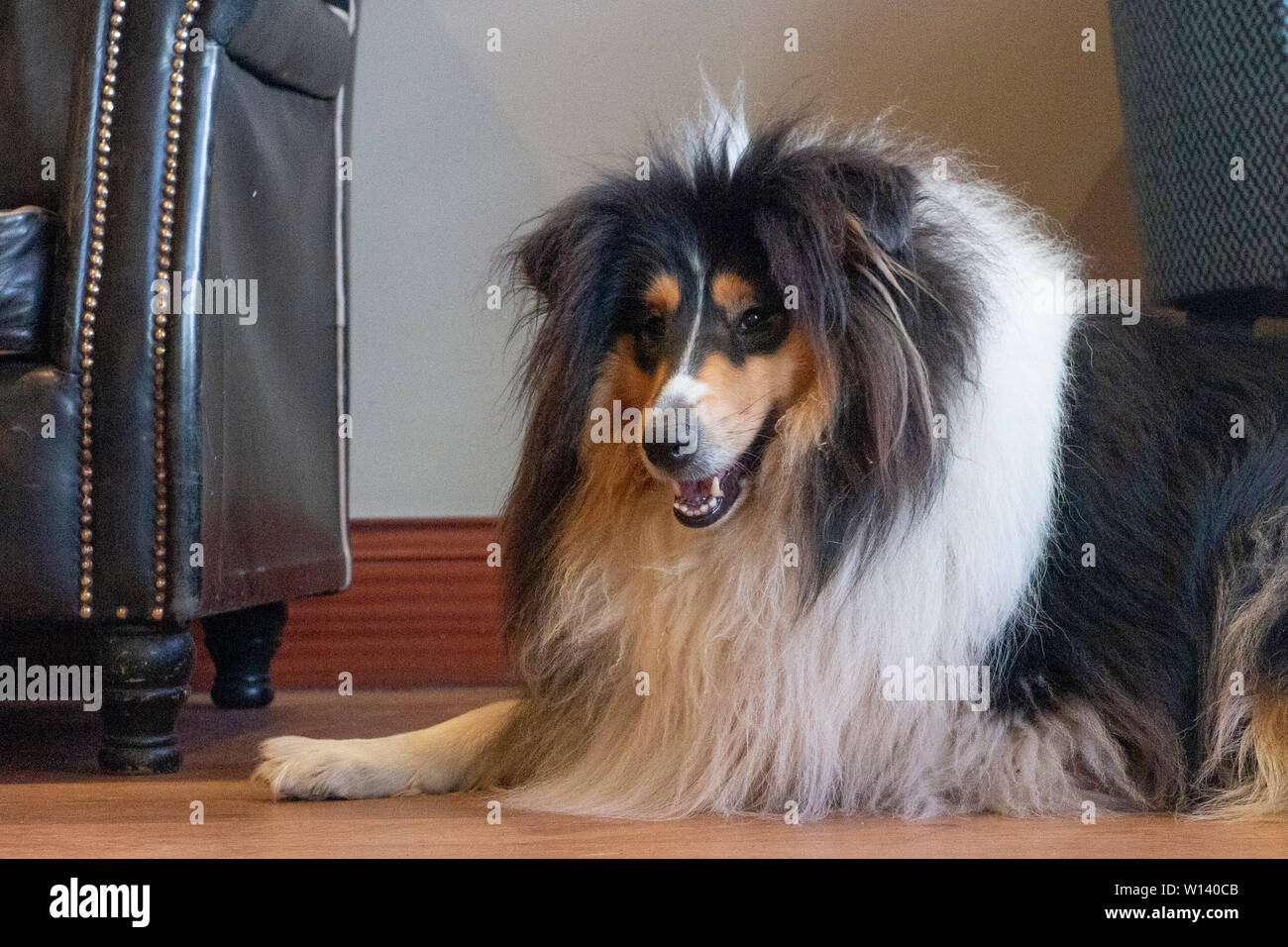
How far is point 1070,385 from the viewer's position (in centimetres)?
181

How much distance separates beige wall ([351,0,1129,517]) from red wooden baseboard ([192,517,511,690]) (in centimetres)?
8

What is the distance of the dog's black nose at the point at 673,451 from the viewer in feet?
5.33

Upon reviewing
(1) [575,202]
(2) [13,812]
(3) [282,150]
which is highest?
(3) [282,150]

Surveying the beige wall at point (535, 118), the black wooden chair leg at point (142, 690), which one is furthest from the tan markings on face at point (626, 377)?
the beige wall at point (535, 118)

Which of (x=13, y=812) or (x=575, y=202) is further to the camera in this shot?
(x=575, y=202)

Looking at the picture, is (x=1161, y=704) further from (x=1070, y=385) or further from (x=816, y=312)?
(x=816, y=312)

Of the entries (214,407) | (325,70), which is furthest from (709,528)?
(325,70)

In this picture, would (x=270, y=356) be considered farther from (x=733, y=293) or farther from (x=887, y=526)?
(x=887, y=526)

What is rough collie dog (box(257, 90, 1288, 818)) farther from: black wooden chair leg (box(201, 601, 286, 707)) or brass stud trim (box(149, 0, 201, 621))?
black wooden chair leg (box(201, 601, 286, 707))

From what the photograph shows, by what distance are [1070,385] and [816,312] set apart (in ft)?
1.27

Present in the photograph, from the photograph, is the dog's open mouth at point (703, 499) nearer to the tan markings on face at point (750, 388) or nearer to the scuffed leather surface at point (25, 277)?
the tan markings on face at point (750, 388)

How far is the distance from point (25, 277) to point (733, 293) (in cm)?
104

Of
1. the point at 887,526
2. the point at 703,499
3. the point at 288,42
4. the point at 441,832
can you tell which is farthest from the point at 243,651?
the point at 887,526
